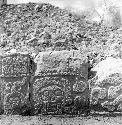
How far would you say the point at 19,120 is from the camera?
372 centimetres

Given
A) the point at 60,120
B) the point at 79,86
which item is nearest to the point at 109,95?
the point at 79,86

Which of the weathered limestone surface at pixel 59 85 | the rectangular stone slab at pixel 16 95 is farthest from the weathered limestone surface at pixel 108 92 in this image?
the rectangular stone slab at pixel 16 95

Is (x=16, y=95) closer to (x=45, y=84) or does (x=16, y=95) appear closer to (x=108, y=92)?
(x=45, y=84)

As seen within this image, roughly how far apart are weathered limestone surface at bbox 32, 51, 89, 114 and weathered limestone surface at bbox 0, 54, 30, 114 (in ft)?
0.46

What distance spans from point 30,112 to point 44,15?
9.85 metres

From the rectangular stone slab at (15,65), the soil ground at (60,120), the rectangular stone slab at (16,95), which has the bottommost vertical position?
the soil ground at (60,120)

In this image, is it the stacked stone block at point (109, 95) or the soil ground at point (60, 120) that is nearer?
the soil ground at point (60, 120)

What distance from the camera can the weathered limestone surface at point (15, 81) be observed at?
4.04m

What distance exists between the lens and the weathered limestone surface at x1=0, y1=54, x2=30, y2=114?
159 inches

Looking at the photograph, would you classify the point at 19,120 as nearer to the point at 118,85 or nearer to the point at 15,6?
the point at 118,85

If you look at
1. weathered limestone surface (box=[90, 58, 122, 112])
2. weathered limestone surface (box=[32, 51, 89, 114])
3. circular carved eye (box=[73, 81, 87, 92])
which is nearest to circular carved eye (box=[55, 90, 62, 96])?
weathered limestone surface (box=[32, 51, 89, 114])

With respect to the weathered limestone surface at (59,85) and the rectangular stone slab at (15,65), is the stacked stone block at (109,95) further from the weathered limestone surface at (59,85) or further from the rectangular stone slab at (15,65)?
the rectangular stone slab at (15,65)

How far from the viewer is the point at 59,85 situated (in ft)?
13.2

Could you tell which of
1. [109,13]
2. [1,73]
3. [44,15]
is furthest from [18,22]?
[1,73]
